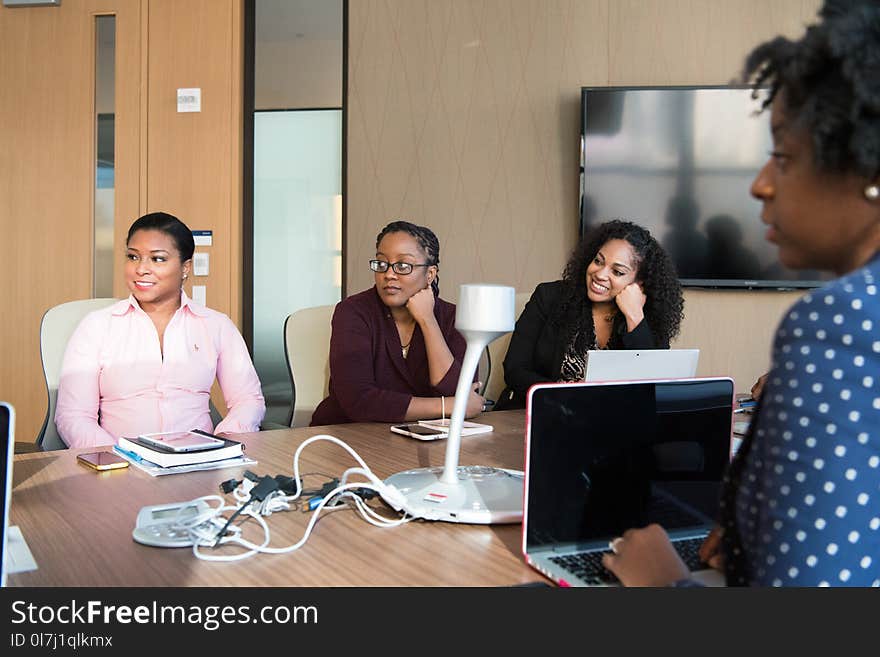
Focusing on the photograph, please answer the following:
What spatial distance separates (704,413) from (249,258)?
11.7ft

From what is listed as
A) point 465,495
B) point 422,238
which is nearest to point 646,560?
point 465,495

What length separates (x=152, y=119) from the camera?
4305mm

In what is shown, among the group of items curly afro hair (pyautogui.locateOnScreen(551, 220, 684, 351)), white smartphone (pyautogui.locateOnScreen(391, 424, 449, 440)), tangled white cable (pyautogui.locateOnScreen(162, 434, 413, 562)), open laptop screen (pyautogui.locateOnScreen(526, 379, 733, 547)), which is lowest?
white smartphone (pyautogui.locateOnScreen(391, 424, 449, 440))

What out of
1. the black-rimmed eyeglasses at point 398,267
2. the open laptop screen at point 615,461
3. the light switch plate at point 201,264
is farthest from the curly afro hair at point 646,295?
the light switch plate at point 201,264

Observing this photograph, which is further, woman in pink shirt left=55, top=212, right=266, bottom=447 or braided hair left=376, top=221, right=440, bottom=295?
braided hair left=376, top=221, right=440, bottom=295

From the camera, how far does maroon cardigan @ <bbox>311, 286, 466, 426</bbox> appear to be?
7.39 feet

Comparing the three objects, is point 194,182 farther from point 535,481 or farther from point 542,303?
point 535,481

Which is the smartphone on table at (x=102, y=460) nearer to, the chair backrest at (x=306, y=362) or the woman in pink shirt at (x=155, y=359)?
the woman in pink shirt at (x=155, y=359)

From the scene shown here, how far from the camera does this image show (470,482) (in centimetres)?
143

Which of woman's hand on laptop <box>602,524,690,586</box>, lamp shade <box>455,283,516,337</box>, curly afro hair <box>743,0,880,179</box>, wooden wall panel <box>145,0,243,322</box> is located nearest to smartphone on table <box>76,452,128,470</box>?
lamp shade <box>455,283,516,337</box>

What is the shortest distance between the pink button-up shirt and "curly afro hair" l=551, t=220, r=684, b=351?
3.75 ft

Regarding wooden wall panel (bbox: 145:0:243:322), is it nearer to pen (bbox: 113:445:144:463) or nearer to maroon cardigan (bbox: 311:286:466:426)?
maroon cardigan (bbox: 311:286:466:426)

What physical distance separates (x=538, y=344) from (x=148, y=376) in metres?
1.32
